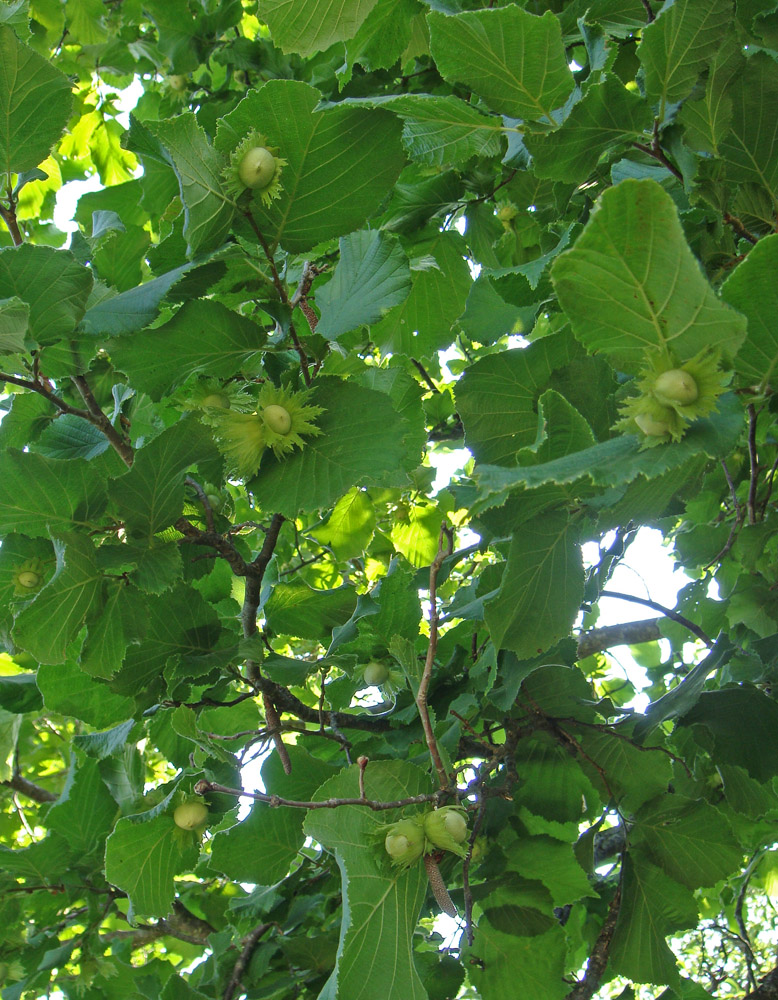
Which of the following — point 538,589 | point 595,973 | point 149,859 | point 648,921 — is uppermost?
point 538,589

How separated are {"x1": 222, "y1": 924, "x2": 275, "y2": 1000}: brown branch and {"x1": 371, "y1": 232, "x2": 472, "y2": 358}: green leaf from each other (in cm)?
166

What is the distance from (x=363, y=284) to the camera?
131cm

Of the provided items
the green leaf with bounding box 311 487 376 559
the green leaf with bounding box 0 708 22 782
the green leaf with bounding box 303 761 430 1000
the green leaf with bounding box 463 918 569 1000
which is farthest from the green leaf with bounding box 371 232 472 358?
the green leaf with bounding box 0 708 22 782

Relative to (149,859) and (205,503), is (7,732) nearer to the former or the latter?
(149,859)

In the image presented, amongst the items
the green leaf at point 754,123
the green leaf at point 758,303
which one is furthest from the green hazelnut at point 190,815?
the green leaf at point 754,123

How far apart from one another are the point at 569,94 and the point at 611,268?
1.65 feet

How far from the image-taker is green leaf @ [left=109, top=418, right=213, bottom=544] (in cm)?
129

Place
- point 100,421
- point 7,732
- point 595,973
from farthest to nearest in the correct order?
1. point 7,732
2. point 595,973
3. point 100,421

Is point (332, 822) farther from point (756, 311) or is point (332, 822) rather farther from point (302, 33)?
point (302, 33)

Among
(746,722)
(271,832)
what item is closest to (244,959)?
(271,832)

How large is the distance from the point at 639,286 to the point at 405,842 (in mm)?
807

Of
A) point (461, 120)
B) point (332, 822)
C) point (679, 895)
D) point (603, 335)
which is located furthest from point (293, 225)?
point (679, 895)

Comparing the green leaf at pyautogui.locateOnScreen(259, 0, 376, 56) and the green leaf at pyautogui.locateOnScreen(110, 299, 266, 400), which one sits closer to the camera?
the green leaf at pyautogui.locateOnScreen(110, 299, 266, 400)

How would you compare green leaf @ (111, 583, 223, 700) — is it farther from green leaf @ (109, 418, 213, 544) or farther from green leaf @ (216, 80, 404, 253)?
green leaf @ (216, 80, 404, 253)
